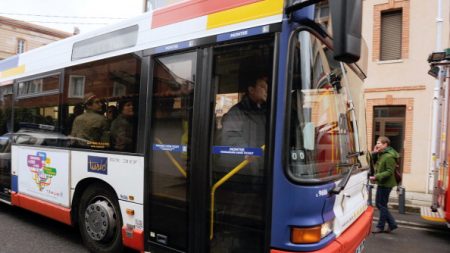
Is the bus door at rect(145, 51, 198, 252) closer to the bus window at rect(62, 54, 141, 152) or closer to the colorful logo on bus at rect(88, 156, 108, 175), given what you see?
the bus window at rect(62, 54, 141, 152)

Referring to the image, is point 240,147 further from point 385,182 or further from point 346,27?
point 385,182

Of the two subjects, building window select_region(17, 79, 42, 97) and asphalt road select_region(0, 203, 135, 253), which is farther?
building window select_region(17, 79, 42, 97)

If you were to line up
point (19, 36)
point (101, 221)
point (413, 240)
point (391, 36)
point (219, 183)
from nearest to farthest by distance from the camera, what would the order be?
point (219, 183), point (101, 221), point (413, 240), point (391, 36), point (19, 36)

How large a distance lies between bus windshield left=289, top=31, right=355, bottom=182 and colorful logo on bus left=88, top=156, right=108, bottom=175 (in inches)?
90.5

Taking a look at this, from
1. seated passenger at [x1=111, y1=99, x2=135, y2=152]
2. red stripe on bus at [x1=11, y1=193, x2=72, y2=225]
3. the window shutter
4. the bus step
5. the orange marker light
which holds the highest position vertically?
the window shutter

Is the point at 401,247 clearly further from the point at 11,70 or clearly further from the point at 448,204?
the point at 11,70

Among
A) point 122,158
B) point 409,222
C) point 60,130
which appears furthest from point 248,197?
point 409,222

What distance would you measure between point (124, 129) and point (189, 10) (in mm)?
1440

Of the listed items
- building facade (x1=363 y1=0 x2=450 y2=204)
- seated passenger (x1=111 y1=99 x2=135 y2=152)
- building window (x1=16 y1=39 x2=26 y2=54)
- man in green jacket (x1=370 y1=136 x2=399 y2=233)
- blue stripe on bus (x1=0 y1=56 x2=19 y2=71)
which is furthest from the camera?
building window (x1=16 y1=39 x2=26 y2=54)

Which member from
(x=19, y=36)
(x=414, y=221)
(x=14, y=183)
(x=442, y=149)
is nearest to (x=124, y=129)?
(x=14, y=183)

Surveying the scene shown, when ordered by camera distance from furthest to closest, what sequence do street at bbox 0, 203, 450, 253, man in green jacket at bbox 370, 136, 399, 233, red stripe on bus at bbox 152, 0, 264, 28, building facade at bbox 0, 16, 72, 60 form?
building facade at bbox 0, 16, 72, 60
man in green jacket at bbox 370, 136, 399, 233
street at bbox 0, 203, 450, 253
red stripe on bus at bbox 152, 0, 264, 28

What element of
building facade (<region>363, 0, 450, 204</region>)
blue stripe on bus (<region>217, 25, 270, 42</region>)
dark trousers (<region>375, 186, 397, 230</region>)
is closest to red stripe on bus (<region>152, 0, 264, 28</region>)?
blue stripe on bus (<region>217, 25, 270, 42</region>)

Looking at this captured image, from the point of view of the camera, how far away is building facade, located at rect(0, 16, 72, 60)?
120 feet

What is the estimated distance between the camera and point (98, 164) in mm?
4172
